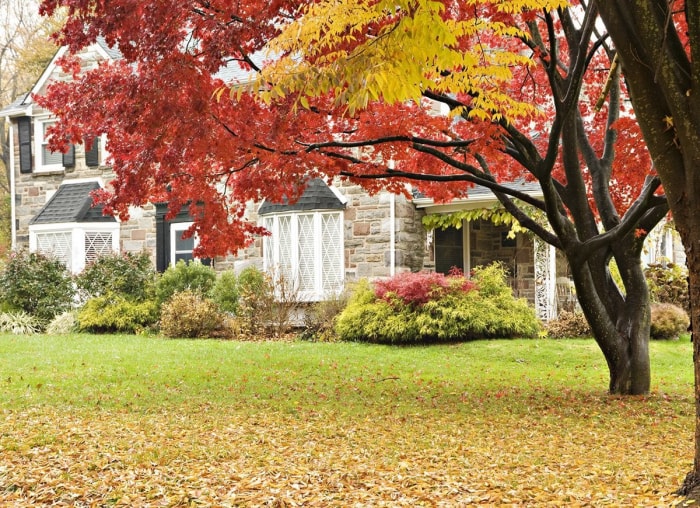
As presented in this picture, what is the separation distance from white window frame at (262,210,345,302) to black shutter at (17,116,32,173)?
7.33m

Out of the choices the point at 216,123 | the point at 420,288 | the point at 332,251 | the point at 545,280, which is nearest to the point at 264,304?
the point at 332,251

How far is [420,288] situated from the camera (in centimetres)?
1346

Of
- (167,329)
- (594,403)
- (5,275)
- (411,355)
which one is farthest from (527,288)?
(5,275)

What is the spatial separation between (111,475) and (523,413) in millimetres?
3998

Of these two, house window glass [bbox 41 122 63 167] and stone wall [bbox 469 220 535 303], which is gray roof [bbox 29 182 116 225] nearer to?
house window glass [bbox 41 122 63 167]

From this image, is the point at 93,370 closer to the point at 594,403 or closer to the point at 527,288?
the point at 594,403

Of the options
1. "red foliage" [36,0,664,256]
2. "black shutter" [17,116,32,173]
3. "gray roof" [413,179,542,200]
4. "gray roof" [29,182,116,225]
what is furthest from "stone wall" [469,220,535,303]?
"black shutter" [17,116,32,173]

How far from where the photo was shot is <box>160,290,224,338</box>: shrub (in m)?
15.0

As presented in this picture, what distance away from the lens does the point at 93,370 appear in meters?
10.0

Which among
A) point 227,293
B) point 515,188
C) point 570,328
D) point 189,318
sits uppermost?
point 515,188

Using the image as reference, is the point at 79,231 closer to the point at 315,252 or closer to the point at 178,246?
the point at 178,246

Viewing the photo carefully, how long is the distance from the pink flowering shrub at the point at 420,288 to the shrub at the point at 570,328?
1.74 meters

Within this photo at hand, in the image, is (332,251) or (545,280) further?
(332,251)

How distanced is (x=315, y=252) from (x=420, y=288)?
10.9 feet
